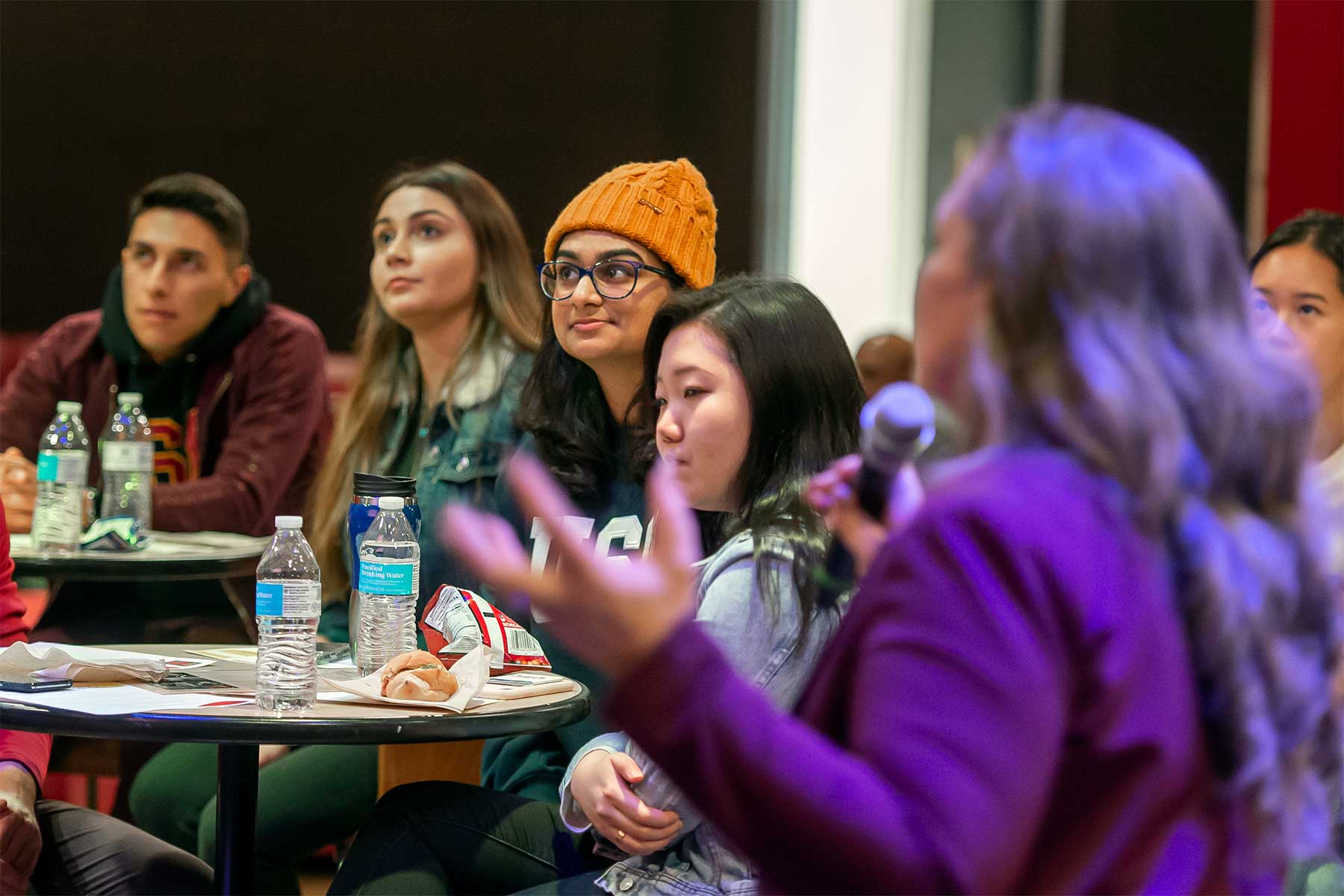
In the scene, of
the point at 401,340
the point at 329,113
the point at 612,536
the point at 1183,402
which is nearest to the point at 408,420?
the point at 401,340

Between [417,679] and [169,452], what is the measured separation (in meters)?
2.14

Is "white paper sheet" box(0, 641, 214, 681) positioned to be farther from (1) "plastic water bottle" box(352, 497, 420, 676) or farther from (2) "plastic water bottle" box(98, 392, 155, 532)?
(2) "plastic water bottle" box(98, 392, 155, 532)

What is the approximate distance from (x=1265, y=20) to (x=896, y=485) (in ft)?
13.8

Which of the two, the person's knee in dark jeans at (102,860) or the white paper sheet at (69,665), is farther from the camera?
the person's knee in dark jeans at (102,860)

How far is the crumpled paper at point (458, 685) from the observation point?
5.13 feet

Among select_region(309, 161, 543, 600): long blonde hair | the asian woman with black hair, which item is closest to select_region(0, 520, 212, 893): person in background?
the asian woman with black hair

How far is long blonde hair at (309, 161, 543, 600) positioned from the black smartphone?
1.12 m

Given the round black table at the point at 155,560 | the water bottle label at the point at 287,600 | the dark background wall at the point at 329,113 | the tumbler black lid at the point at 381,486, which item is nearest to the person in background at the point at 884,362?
the round black table at the point at 155,560

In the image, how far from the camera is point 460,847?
1.73 m

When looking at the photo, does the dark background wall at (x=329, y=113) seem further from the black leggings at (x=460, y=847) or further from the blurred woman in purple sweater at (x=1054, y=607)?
the blurred woman in purple sweater at (x=1054, y=607)

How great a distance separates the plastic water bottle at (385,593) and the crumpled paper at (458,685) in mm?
70

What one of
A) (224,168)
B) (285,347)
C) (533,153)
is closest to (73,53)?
(224,168)

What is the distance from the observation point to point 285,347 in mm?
3576

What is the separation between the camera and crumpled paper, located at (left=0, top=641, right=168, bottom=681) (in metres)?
1.63
